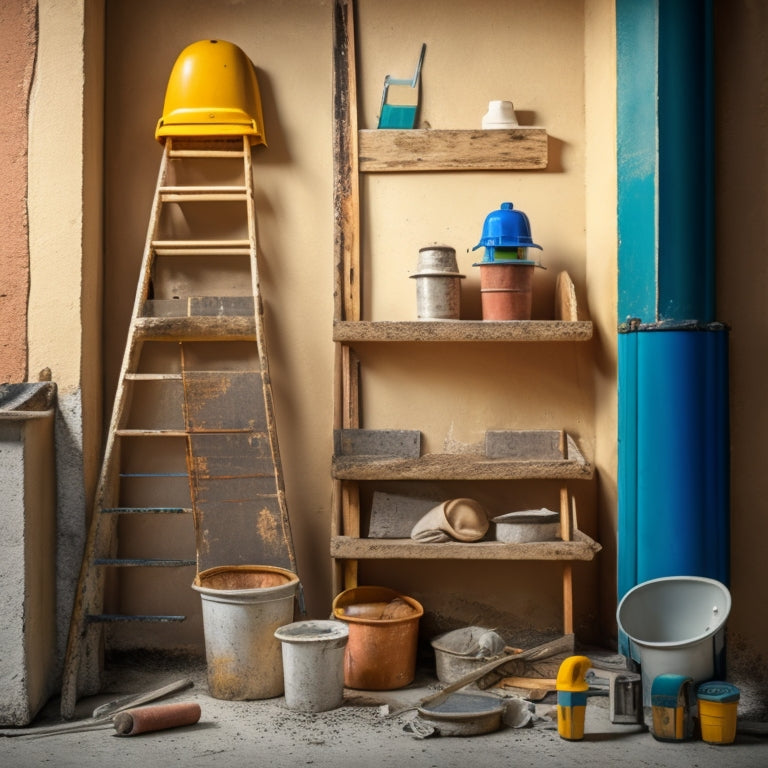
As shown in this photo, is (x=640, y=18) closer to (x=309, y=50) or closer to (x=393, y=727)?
(x=309, y=50)

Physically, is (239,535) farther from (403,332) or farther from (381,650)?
(403,332)

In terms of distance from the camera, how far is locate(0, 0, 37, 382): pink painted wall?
3838 millimetres

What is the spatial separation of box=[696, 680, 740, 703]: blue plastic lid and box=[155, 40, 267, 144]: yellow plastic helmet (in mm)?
2874

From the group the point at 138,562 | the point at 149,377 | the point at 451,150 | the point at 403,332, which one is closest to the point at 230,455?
the point at 149,377

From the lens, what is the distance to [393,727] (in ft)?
11.1

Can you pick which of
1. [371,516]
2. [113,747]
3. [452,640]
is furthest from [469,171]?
[113,747]

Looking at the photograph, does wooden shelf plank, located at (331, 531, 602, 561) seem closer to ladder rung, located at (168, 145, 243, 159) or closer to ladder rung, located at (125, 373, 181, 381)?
ladder rung, located at (125, 373, 181, 381)

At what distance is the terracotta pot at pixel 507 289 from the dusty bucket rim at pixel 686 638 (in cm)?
123

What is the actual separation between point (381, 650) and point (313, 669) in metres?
0.36

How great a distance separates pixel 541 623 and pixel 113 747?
6.41 feet

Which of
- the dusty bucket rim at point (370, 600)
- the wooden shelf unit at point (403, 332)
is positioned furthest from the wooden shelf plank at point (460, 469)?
the dusty bucket rim at point (370, 600)

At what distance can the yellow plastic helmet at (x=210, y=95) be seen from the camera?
158 inches

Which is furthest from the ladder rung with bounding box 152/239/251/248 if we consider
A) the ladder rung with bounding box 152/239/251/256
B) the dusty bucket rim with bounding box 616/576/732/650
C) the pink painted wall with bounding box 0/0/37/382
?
the dusty bucket rim with bounding box 616/576/732/650

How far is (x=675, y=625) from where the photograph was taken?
3471mm
